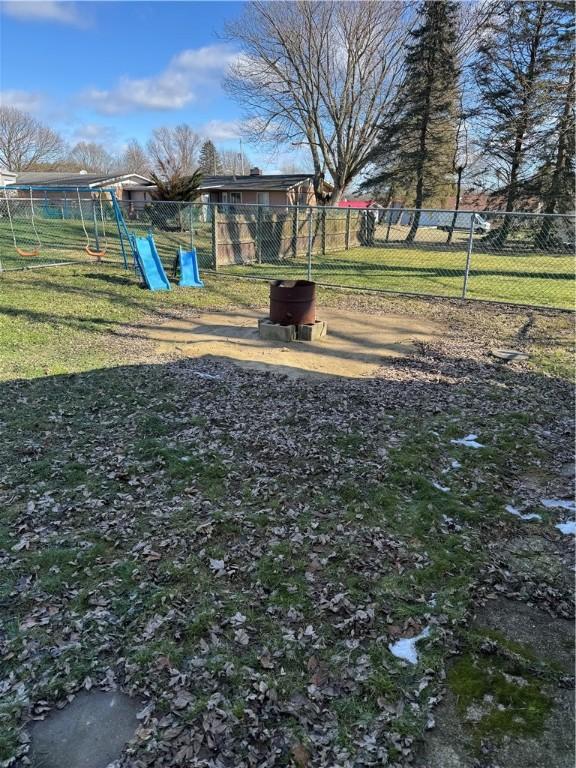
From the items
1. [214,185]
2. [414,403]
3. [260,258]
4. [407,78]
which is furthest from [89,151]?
[414,403]

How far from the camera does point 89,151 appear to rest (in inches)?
2753

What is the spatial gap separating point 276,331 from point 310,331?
514 mm

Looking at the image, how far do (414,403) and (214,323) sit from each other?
454 cm

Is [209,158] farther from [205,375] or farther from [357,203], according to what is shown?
[205,375]

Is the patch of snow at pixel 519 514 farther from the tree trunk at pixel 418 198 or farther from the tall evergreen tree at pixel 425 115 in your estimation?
the tree trunk at pixel 418 198

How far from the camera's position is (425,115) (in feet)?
76.6

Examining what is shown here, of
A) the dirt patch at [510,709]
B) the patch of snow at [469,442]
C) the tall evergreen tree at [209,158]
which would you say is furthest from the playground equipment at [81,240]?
the tall evergreen tree at [209,158]

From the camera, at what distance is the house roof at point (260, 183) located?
2901 cm

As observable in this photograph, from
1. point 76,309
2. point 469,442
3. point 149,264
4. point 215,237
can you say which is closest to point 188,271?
point 149,264

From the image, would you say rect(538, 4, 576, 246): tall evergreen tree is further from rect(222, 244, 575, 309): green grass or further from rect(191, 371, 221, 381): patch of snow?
rect(191, 371, 221, 381): patch of snow

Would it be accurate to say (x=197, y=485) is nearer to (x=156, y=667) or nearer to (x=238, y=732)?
(x=156, y=667)

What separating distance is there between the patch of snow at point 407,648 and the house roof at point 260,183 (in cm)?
2888

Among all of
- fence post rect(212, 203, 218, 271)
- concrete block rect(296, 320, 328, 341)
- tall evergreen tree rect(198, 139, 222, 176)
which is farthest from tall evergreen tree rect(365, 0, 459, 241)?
tall evergreen tree rect(198, 139, 222, 176)

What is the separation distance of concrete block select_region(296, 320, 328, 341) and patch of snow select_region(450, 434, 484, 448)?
3.53 meters
